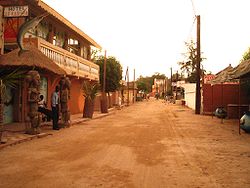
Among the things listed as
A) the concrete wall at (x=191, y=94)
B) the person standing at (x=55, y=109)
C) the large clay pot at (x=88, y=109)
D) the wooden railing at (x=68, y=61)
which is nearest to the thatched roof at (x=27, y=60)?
→ the person standing at (x=55, y=109)

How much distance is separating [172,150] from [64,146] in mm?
3351

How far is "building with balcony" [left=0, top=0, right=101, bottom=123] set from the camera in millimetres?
14398

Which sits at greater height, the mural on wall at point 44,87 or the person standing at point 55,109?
the mural on wall at point 44,87

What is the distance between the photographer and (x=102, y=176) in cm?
678

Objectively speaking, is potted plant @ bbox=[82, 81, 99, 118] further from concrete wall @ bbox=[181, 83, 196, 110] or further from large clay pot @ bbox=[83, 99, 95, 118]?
concrete wall @ bbox=[181, 83, 196, 110]

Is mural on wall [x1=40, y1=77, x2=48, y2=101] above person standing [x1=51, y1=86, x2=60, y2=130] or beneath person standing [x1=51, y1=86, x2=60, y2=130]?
above

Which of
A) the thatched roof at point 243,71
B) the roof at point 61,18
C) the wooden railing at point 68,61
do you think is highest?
the roof at point 61,18

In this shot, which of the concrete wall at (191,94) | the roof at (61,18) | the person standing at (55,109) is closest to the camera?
the person standing at (55,109)

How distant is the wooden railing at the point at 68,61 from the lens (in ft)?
60.5

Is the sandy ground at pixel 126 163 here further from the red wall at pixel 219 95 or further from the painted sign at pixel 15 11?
the red wall at pixel 219 95

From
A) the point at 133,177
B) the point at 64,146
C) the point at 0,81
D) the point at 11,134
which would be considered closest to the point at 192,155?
the point at 133,177

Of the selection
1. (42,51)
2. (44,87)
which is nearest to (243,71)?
(42,51)

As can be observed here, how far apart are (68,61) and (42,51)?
15.1 feet

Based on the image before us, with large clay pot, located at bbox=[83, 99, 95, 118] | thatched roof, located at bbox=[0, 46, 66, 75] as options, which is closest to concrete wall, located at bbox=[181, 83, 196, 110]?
large clay pot, located at bbox=[83, 99, 95, 118]
